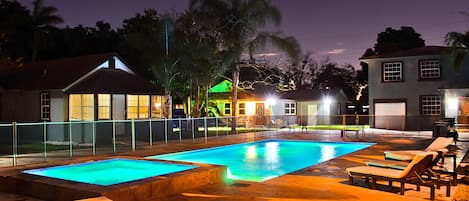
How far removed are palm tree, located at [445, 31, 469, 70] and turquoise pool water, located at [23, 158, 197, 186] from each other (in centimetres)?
1686

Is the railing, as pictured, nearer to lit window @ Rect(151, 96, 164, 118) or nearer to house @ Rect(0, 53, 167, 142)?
house @ Rect(0, 53, 167, 142)

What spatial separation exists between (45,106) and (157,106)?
18.9 feet

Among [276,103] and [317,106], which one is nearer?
[276,103]

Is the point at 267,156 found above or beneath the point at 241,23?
beneath

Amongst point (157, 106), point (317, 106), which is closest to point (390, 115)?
point (317, 106)

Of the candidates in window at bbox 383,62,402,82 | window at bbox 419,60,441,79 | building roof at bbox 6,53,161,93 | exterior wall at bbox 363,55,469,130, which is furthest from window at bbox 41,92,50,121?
window at bbox 419,60,441,79

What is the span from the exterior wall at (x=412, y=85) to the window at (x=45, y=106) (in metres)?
19.5

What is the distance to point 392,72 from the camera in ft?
93.2

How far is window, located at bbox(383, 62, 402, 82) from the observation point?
2817 cm

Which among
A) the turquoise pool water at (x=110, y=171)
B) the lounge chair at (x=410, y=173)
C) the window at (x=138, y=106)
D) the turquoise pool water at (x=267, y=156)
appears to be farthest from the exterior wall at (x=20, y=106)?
the lounge chair at (x=410, y=173)

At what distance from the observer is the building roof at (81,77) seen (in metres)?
20.8

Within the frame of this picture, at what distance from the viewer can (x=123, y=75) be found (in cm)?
2320

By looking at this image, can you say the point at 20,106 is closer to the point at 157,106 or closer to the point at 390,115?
the point at 157,106

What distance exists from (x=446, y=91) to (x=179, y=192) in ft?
71.9
